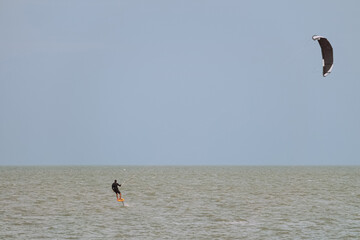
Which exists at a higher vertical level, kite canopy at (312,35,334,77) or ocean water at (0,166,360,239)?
kite canopy at (312,35,334,77)

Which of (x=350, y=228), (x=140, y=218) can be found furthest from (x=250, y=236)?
(x=140, y=218)

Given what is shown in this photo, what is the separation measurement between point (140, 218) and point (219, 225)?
770 cm

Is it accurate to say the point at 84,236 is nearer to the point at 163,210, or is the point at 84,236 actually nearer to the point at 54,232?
the point at 54,232

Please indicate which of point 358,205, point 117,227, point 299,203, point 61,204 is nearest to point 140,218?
point 117,227

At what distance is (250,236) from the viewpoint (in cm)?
3775

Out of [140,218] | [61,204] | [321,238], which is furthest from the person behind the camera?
[61,204]

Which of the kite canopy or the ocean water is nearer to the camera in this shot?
the ocean water

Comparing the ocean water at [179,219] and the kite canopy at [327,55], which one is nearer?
the ocean water at [179,219]

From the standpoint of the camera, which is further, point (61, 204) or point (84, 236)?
point (61, 204)

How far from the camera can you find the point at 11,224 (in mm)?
42344

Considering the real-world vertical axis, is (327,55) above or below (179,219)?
above

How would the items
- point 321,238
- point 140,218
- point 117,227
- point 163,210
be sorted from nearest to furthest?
1. point 321,238
2. point 117,227
3. point 140,218
4. point 163,210

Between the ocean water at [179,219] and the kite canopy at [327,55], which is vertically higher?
the kite canopy at [327,55]

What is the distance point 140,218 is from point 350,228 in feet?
56.2
